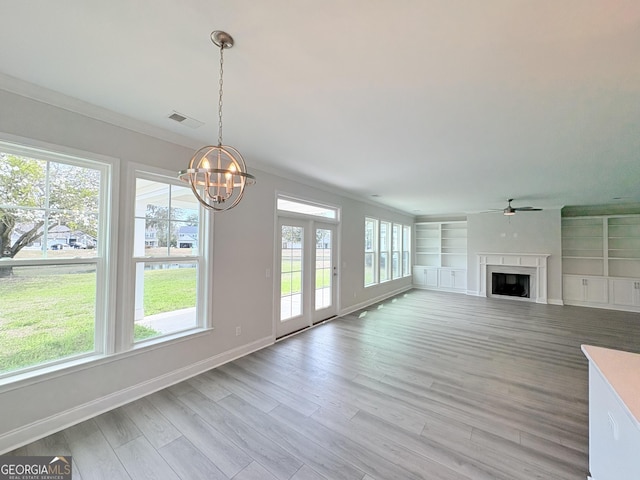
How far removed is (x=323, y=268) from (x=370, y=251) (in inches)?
83.7

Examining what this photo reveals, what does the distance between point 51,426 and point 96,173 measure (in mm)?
2125

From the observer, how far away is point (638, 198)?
575 cm

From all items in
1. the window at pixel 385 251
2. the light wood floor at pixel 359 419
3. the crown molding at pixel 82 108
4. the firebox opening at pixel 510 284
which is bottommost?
the light wood floor at pixel 359 419

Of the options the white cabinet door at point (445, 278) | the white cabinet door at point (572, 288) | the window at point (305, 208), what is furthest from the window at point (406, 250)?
the window at point (305, 208)

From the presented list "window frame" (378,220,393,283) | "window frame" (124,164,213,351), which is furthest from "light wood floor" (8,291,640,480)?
"window frame" (378,220,393,283)

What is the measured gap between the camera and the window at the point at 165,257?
273 cm

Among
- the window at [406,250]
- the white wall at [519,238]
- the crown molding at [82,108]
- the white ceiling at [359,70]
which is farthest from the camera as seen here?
the window at [406,250]

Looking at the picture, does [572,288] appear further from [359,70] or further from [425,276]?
[359,70]

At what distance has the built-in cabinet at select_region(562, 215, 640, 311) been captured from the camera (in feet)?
21.3

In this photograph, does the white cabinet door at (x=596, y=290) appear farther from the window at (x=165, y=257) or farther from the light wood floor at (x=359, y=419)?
the window at (x=165, y=257)

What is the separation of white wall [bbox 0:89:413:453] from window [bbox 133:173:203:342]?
0.61ft

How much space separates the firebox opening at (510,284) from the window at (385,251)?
8.26ft

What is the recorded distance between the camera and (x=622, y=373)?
144 cm

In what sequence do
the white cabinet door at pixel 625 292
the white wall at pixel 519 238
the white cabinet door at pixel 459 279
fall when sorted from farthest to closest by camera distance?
1. the white cabinet door at pixel 459 279
2. the white wall at pixel 519 238
3. the white cabinet door at pixel 625 292
